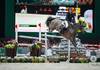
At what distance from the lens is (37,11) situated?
19.3 metres

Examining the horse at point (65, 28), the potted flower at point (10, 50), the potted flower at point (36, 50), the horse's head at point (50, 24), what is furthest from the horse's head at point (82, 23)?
the potted flower at point (10, 50)

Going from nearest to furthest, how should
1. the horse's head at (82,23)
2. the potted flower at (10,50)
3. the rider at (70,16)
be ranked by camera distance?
the potted flower at (10,50)
the horse's head at (82,23)
the rider at (70,16)

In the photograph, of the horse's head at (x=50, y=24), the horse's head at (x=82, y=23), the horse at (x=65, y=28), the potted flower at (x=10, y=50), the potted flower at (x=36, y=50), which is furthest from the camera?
the horse's head at (x=82, y=23)

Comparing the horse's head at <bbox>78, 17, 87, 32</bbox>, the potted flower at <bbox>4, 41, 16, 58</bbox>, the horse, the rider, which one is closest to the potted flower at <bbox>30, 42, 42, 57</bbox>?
the potted flower at <bbox>4, 41, 16, 58</bbox>

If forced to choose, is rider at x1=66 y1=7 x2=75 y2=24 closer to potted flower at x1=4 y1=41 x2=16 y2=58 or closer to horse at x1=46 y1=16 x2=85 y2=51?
horse at x1=46 y1=16 x2=85 y2=51

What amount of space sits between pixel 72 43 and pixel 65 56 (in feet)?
2.75

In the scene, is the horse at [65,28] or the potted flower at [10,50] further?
the horse at [65,28]

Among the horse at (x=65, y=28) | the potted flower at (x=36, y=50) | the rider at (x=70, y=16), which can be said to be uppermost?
the rider at (x=70, y=16)

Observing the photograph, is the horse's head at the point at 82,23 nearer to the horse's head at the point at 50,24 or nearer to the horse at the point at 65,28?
the horse at the point at 65,28

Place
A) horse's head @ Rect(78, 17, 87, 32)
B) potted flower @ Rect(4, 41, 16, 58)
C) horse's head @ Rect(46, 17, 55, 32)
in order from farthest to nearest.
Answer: horse's head @ Rect(78, 17, 87, 32), horse's head @ Rect(46, 17, 55, 32), potted flower @ Rect(4, 41, 16, 58)

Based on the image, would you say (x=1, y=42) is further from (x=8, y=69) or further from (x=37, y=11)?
(x=8, y=69)

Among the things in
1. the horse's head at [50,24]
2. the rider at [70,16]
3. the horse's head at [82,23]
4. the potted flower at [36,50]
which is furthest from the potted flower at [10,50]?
the horse's head at [82,23]

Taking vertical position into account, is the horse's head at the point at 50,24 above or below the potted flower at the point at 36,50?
above

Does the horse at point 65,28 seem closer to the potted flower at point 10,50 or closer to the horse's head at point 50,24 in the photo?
the horse's head at point 50,24
